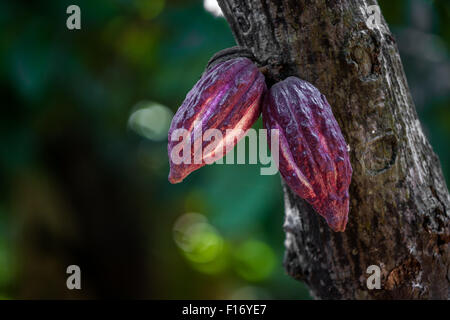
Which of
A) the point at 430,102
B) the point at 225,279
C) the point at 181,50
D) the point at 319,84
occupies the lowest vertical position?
the point at 225,279

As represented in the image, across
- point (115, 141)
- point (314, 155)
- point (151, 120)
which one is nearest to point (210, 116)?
point (314, 155)

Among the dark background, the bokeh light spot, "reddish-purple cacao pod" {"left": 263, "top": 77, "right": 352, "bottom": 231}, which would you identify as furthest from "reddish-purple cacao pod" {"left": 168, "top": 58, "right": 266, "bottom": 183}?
the bokeh light spot

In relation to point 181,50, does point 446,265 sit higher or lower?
lower

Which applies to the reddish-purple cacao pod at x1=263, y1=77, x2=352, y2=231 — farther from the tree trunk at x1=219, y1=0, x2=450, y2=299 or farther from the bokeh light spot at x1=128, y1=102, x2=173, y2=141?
the bokeh light spot at x1=128, y1=102, x2=173, y2=141

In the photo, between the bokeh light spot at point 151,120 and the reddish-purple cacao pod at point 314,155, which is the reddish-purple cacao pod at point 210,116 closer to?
the reddish-purple cacao pod at point 314,155

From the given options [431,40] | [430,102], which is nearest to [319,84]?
[430,102]

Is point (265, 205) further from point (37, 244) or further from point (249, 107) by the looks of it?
point (37, 244)
